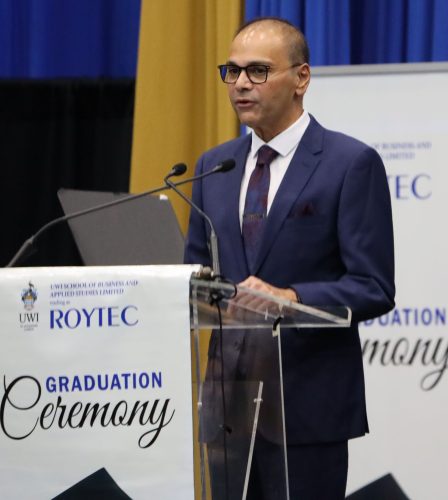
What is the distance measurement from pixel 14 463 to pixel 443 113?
2300 mm

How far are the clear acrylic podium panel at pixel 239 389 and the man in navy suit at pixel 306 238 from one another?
12 cm

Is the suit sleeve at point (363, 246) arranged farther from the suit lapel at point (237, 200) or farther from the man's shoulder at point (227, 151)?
the man's shoulder at point (227, 151)

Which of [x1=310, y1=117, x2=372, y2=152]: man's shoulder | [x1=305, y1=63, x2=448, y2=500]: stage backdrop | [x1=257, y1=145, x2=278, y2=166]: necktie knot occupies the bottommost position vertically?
[x1=305, y1=63, x2=448, y2=500]: stage backdrop

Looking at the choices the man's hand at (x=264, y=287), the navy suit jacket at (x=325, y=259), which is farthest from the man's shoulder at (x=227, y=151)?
the man's hand at (x=264, y=287)

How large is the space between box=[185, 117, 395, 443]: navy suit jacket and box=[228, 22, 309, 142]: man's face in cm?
10

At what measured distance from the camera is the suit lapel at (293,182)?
2537 mm

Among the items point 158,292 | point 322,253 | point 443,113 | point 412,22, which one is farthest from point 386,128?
point 158,292

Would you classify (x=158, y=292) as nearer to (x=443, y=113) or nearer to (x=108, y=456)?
(x=108, y=456)

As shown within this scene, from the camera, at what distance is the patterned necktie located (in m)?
2.58

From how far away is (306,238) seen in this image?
8.29 ft

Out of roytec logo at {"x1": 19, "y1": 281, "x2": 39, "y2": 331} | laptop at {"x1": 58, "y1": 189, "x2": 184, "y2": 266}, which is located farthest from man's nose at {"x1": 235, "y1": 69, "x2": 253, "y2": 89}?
laptop at {"x1": 58, "y1": 189, "x2": 184, "y2": 266}

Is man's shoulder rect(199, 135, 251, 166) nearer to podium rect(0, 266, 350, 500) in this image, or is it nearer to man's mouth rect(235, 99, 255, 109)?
man's mouth rect(235, 99, 255, 109)

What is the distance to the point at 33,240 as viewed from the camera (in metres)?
2.57

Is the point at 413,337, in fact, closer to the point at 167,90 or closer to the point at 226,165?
the point at 226,165
